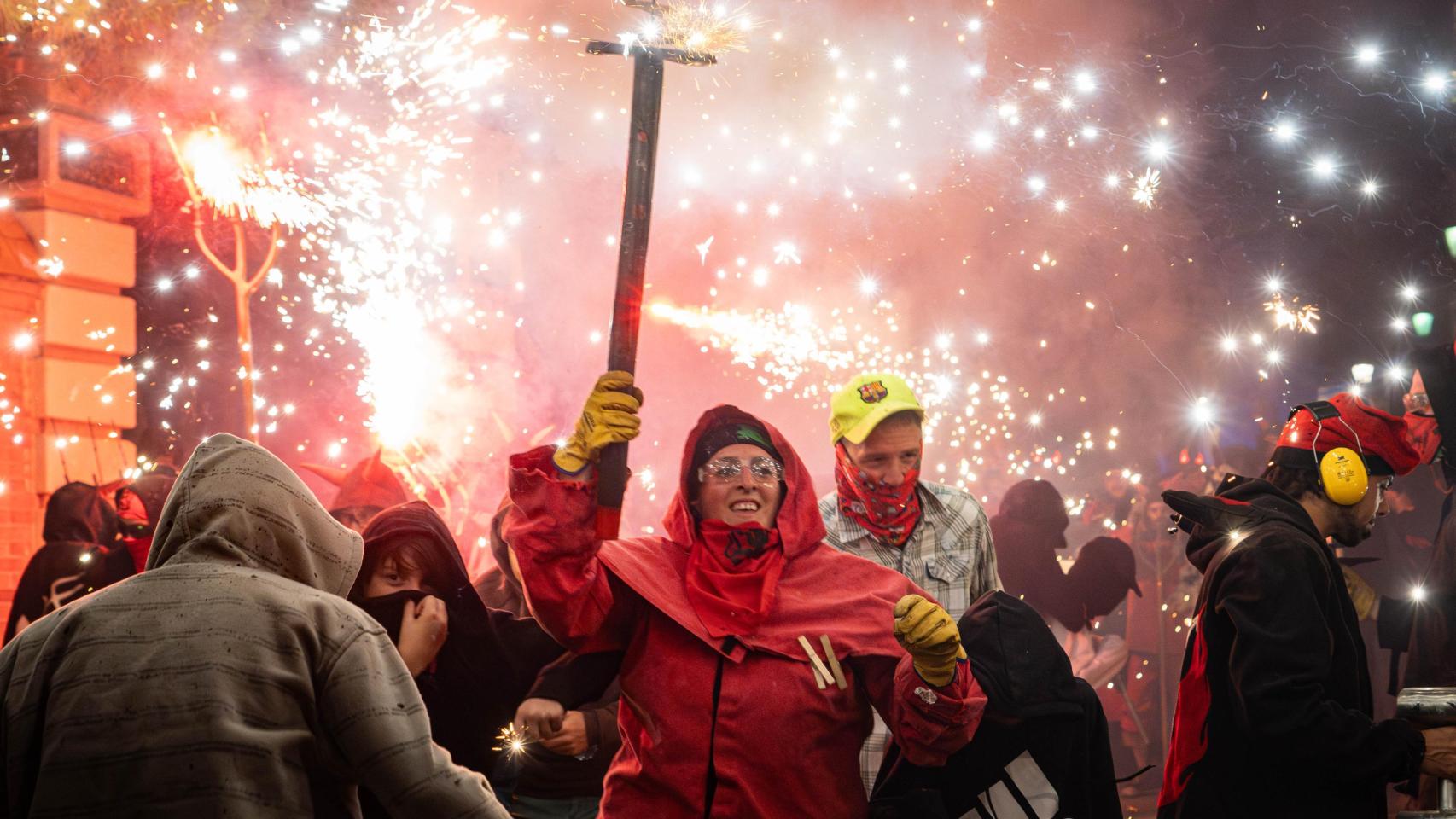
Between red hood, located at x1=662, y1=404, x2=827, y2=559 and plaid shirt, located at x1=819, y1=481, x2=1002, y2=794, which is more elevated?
red hood, located at x1=662, y1=404, x2=827, y2=559

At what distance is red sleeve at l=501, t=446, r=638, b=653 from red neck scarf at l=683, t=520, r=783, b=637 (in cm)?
28

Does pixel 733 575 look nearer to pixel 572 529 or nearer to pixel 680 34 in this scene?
pixel 572 529

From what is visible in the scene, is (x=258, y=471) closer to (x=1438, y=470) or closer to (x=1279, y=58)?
(x=1438, y=470)

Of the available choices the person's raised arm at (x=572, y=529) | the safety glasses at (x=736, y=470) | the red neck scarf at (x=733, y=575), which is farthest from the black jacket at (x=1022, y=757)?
the person's raised arm at (x=572, y=529)

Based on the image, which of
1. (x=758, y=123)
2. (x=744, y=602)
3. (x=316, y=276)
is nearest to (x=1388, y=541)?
(x=744, y=602)

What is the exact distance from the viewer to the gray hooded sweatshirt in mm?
2143

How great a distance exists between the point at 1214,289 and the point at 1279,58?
227 centimetres

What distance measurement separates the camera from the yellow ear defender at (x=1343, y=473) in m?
4.19

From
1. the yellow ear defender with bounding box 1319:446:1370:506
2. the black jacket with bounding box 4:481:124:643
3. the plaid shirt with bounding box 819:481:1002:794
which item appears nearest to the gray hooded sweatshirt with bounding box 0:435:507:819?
the plaid shirt with bounding box 819:481:1002:794

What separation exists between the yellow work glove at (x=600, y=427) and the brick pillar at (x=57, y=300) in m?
7.38

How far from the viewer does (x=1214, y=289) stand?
1085 centimetres

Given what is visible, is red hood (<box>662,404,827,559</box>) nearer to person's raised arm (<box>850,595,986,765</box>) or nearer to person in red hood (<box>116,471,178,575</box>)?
person's raised arm (<box>850,595,986,765</box>)

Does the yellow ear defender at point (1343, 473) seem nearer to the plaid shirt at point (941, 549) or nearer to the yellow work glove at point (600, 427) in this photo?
the plaid shirt at point (941, 549)

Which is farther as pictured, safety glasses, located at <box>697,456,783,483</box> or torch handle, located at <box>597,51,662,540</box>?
safety glasses, located at <box>697,456,783,483</box>
